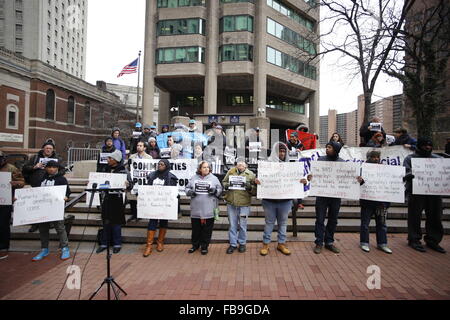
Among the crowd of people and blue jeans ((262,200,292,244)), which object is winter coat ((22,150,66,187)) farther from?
blue jeans ((262,200,292,244))

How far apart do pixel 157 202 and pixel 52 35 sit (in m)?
81.0

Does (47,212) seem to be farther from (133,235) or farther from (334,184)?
(334,184)

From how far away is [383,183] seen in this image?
5125mm

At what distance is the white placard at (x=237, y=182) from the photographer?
5.19 m

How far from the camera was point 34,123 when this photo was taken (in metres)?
30.1

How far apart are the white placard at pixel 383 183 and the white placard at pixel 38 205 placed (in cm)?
634

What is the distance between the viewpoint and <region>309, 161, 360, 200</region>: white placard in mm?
5086

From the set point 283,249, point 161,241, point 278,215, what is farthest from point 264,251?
point 161,241

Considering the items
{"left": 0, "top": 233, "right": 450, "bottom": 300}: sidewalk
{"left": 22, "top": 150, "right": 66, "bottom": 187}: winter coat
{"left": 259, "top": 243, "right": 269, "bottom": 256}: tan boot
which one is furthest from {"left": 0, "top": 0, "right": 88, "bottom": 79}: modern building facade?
{"left": 259, "top": 243, "right": 269, "bottom": 256}: tan boot

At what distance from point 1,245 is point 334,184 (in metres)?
7.40

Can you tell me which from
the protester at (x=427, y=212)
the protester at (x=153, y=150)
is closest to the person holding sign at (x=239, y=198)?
the protester at (x=153, y=150)

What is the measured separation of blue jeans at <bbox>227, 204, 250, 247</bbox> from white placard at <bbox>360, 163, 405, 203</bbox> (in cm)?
258

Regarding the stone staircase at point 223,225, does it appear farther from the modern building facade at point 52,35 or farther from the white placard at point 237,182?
the modern building facade at point 52,35

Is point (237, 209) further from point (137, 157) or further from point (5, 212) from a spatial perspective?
point (5, 212)
